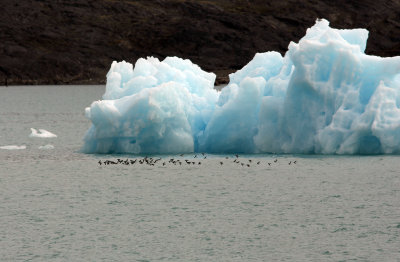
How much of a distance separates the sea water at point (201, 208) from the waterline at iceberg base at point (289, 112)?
70 centimetres

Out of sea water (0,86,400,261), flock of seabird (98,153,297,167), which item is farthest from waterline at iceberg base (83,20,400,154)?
flock of seabird (98,153,297,167)

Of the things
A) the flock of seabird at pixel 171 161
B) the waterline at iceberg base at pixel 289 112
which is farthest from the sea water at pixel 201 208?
the waterline at iceberg base at pixel 289 112

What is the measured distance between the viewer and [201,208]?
2288 cm

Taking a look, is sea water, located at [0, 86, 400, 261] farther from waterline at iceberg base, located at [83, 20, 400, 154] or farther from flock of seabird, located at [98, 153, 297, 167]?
waterline at iceberg base, located at [83, 20, 400, 154]

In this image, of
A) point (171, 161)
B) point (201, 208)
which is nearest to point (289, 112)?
point (171, 161)

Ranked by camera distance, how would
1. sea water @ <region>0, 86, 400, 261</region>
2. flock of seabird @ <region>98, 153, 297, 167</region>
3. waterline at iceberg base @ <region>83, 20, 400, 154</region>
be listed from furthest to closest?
1. waterline at iceberg base @ <region>83, 20, 400, 154</region>
2. flock of seabird @ <region>98, 153, 297, 167</region>
3. sea water @ <region>0, 86, 400, 261</region>

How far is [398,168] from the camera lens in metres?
28.5

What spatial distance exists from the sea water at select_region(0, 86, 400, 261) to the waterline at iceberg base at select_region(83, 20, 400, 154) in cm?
70

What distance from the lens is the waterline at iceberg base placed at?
30.5m

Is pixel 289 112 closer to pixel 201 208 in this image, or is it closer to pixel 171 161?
pixel 171 161

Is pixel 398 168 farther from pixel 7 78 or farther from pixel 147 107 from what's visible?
pixel 7 78

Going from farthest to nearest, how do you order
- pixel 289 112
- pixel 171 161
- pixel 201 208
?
pixel 289 112 → pixel 171 161 → pixel 201 208

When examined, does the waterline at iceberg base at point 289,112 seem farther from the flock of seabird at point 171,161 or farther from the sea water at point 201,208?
the flock of seabird at point 171,161

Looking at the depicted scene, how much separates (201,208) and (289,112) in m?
9.37
